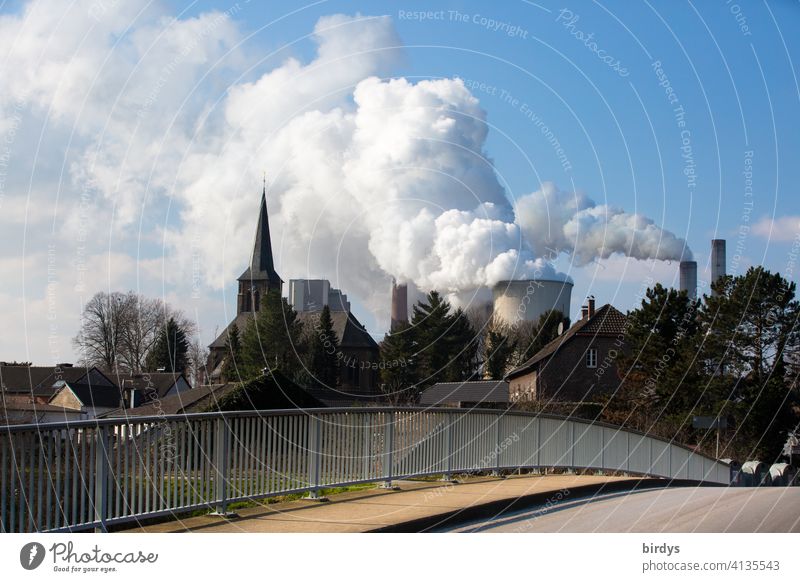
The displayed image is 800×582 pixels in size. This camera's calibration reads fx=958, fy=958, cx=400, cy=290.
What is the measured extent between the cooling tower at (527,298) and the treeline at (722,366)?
7460 millimetres

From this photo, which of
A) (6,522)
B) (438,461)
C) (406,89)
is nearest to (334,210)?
(406,89)

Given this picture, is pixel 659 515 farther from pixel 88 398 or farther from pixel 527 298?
pixel 88 398

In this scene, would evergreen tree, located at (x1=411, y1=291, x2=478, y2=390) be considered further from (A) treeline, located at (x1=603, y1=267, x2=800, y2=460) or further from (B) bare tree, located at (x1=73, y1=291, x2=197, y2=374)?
(B) bare tree, located at (x1=73, y1=291, x2=197, y2=374)

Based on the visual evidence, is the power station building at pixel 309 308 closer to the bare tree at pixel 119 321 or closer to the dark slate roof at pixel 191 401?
the dark slate roof at pixel 191 401

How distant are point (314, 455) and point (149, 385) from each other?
356 cm

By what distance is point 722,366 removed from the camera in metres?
35.6

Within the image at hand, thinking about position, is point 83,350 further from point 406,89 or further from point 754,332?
point 754,332

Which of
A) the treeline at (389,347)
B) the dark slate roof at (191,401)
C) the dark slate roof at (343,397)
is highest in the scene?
the treeline at (389,347)

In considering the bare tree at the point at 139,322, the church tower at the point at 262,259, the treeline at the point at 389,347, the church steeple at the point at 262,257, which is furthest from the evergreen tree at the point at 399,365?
the bare tree at the point at 139,322

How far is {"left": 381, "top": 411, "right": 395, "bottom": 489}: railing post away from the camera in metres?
14.0

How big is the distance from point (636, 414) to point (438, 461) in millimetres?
29412

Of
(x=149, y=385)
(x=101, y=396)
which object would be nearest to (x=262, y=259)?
(x=149, y=385)

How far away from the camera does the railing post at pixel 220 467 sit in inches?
420

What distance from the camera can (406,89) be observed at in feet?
55.9
